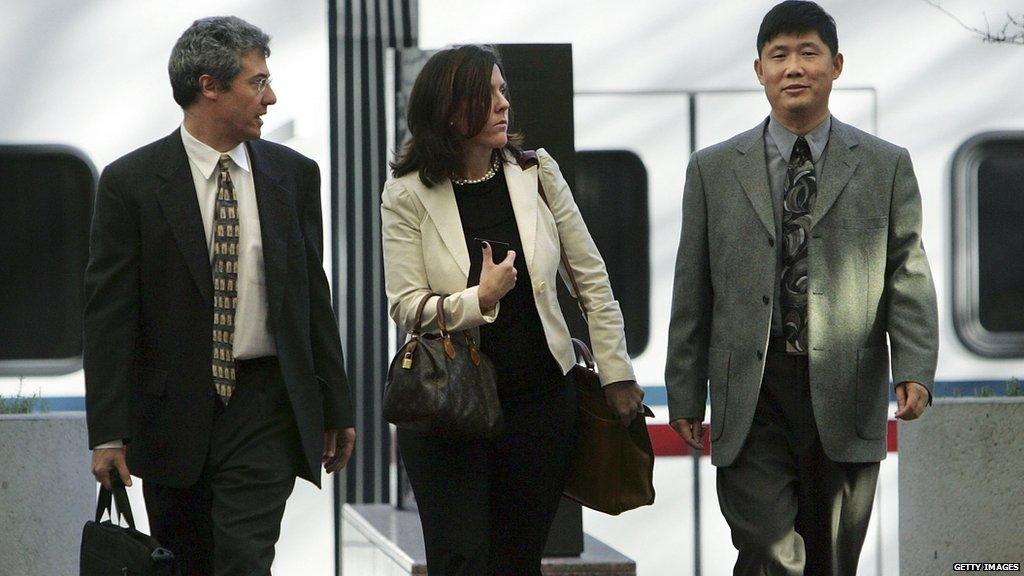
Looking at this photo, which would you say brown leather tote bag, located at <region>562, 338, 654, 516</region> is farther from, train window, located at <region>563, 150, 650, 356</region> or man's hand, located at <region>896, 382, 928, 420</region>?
train window, located at <region>563, 150, 650, 356</region>

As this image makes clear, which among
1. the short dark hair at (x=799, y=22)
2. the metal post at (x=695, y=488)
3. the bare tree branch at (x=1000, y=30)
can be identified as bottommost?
the metal post at (x=695, y=488)

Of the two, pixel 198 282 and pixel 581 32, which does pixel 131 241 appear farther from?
pixel 581 32

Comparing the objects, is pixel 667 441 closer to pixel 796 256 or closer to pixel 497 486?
pixel 796 256

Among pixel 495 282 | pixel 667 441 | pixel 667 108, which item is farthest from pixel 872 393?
pixel 667 108

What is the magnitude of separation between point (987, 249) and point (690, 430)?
2.32m

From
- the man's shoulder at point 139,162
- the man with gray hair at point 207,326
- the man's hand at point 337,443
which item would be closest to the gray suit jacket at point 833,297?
the man's hand at point 337,443

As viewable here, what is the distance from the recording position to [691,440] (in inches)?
152

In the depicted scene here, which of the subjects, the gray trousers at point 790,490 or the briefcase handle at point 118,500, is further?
the gray trousers at point 790,490

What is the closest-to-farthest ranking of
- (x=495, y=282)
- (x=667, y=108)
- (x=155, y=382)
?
(x=495, y=282) → (x=155, y=382) → (x=667, y=108)

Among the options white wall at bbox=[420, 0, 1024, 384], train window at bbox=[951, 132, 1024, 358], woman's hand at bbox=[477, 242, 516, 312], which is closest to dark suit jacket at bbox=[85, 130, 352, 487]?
woman's hand at bbox=[477, 242, 516, 312]

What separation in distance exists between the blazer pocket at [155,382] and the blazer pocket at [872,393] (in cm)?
162

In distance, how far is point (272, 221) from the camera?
3.60m

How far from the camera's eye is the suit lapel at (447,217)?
3514 millimetres

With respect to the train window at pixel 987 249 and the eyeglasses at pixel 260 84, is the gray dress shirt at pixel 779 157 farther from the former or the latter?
the train window at pixel 987 249
